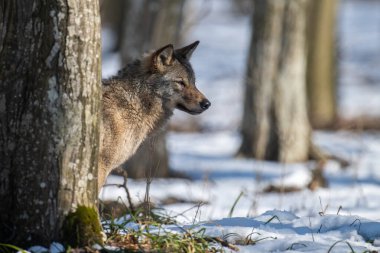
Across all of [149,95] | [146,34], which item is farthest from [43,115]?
[146,34]

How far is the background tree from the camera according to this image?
37.4ft

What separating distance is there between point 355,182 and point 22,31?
7763mm

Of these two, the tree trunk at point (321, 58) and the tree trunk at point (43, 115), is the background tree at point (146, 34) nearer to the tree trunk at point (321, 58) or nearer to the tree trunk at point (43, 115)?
the tree trunk at point (43, 115)

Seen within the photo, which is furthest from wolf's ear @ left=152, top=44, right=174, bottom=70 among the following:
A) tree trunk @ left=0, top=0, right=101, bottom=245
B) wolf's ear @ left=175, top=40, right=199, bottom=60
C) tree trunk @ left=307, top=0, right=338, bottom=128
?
tree trunk @ left=307, top=0, right=338, bottom=128

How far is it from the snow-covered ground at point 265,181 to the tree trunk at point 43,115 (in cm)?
120

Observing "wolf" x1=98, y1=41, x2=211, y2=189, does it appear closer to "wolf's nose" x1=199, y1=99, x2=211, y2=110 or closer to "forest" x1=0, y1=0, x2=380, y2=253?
"wolf's nose" x1=199, y1=99, x2=211, y2=110

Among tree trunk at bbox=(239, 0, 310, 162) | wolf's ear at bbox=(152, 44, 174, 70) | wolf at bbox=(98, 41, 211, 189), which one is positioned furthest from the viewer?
tree trunk at bbox=(239, 0, 310, 162)

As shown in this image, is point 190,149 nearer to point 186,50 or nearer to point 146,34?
point 146,34

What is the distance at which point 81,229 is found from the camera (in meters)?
4.85

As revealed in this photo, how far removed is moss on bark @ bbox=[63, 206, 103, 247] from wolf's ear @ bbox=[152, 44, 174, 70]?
7.87ft

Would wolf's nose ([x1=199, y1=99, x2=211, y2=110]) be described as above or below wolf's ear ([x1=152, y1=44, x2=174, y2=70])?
below

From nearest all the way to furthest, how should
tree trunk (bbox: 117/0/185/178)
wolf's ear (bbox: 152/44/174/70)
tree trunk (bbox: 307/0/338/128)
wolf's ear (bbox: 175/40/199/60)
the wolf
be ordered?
the wolf
wolf's ear (bbox: 152/44/174/70)
wolf's ear (bbox: 175/40/199/60)
tree trunk (bbox: 117/0/185/178)
tree trunk (bbox: 307/0/338/128)

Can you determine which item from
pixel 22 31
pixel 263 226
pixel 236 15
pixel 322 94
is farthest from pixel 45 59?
pixel 236 15

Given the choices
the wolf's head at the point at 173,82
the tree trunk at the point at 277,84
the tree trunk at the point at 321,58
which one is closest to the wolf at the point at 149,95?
the wolf's head at the point at 173,82
